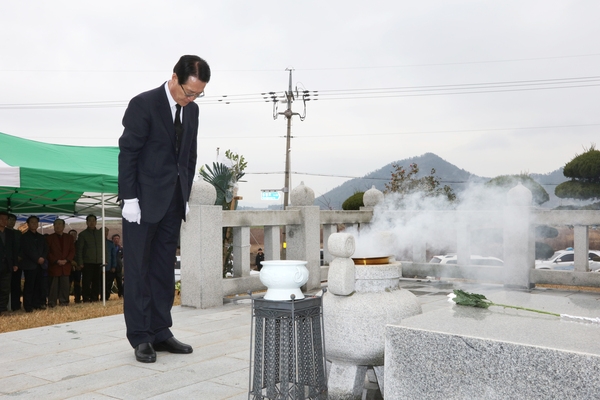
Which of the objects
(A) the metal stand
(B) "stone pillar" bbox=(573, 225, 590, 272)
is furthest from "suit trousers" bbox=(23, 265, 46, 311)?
(B) "stone pillar" bbox=(573, 225, 590, 272)

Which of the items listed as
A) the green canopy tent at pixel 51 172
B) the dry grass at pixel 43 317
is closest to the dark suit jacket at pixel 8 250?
the green canopy tent at pixel 51 172

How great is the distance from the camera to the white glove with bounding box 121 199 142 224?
177 inches

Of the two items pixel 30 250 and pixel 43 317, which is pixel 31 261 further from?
pixel 43 317

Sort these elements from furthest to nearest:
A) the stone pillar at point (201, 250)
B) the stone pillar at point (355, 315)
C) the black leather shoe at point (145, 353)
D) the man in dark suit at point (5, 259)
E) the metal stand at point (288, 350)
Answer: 1. the man in dark suit at point (5, 259)
2. the stone pillar at point (201, 250)
3. the black leather shoe at point (145, 353)
4. the stone pillar at point (355, 315)
5. the metal stand at point (288, 350)

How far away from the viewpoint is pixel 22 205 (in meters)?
12.8

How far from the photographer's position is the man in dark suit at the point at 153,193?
4.56m

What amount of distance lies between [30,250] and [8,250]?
Answer: 627 mm

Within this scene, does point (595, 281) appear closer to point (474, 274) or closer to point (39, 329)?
point (474, 274)

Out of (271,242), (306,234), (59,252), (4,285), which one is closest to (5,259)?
(4,285)

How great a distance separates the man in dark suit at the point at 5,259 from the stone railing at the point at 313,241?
3.92 metres

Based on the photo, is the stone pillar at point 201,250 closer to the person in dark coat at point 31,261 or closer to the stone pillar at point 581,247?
the person in dark coat at point 31,261

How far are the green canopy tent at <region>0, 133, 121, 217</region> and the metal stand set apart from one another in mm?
6428

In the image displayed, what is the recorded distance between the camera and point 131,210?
4.50m

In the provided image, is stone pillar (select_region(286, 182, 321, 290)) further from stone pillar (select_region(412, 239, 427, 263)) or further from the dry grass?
stone pillar (select_region(412, 239, 427, 263))
